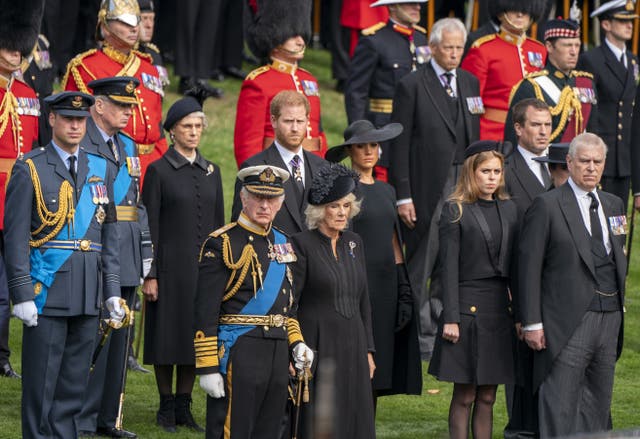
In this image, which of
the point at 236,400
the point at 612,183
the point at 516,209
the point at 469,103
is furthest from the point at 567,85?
the point at 236,400

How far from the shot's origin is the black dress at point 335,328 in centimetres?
858

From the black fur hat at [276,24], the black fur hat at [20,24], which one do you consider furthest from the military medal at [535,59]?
the black fur hat at [20,24]

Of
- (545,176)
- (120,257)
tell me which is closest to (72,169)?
(120,257)

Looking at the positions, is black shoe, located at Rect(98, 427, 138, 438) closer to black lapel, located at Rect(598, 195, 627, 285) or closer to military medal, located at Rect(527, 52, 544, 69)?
black lapel, located at Rect(598, 195, 627, 285)

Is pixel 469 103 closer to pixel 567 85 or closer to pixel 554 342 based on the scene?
pixel 567 85

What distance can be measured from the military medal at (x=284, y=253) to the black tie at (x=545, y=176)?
2.20 metres

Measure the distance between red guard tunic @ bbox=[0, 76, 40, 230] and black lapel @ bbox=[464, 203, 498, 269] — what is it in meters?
2.91

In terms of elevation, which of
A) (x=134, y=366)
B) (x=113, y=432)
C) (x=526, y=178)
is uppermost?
(x=526, y=178)

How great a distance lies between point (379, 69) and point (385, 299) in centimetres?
282

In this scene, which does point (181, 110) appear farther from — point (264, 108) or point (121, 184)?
point (264, 108)

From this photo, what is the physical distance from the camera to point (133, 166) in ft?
32.0

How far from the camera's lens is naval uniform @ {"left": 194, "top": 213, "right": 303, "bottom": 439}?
811 cm

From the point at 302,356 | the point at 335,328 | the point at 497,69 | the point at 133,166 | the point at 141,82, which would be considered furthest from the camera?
the point at 497,69

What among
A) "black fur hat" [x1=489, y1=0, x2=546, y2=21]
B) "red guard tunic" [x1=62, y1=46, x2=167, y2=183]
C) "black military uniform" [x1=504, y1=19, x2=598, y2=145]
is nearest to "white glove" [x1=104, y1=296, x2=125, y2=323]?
"red guard tunic" [x1=62, y1=46, x2=167, y2=183]
